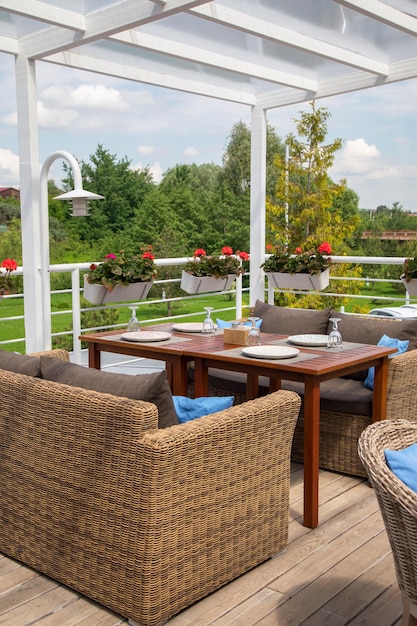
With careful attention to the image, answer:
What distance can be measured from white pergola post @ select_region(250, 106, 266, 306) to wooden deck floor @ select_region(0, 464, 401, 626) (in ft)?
12.5

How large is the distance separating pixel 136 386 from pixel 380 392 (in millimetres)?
1657

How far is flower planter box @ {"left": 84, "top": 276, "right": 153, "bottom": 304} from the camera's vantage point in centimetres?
521

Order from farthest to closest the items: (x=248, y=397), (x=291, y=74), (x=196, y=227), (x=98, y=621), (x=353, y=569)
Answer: (x=196, y=227), (x=291, y=74), (x=248, y=397), (x=353, y=569), (x=98, y=621)

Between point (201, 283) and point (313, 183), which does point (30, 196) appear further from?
point (313, 183)

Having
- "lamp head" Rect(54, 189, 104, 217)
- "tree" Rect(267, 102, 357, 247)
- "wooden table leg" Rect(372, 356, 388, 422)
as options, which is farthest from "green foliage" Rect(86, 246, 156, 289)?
"tree" Rect(267, 102, 357, 247)

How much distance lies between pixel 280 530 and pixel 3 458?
3.73 ft

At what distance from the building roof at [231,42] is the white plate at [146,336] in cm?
181

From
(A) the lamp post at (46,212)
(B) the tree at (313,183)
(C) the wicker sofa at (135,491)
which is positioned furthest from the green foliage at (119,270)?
(B) the tree at (313,183)

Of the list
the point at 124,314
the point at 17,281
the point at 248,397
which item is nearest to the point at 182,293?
the point at 124,314

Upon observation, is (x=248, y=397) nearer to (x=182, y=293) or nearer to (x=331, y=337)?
(x=331, y=337)

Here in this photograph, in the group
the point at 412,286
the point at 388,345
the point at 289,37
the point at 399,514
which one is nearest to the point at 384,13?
the point at 289,37

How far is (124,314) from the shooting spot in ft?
79.9

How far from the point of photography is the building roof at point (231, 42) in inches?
169

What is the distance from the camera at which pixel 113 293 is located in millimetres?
5281
